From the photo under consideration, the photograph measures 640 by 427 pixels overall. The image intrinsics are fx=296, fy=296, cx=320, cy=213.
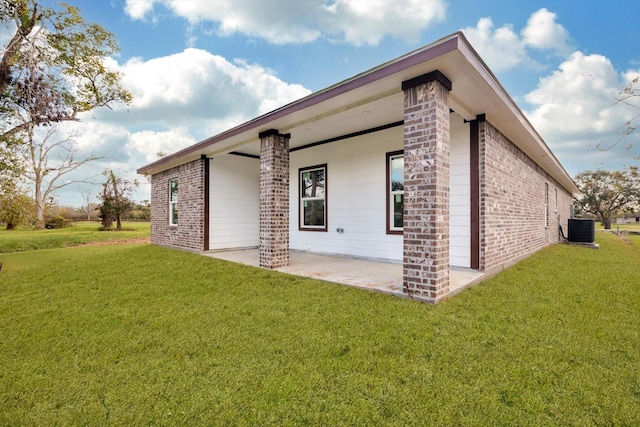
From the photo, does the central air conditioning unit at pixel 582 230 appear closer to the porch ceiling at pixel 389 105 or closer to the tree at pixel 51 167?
the porch ceiling at pixel 389 105

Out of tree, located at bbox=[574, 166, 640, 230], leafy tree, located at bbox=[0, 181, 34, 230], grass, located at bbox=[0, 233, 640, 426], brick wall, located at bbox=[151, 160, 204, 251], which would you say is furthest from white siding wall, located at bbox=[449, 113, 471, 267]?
tree, located at bbox=[574, 166, 640, 230]

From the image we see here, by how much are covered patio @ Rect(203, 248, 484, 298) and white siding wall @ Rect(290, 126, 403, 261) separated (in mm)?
331

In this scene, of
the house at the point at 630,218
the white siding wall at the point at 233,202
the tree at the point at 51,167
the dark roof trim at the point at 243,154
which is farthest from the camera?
the house at the point at 630,218

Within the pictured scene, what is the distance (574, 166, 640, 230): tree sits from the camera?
2703 cm

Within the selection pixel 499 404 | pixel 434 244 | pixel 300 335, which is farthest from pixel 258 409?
pixel 434 244

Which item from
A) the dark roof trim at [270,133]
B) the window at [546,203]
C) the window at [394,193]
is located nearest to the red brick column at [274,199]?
the dark roof trim at [270,133]

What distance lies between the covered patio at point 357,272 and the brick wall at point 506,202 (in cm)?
85

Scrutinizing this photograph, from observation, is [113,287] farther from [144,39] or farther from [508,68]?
[508,68]

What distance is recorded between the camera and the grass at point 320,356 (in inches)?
71.7

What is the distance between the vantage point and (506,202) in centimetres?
579

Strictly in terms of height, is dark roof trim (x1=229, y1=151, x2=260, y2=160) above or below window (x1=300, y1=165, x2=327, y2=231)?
above

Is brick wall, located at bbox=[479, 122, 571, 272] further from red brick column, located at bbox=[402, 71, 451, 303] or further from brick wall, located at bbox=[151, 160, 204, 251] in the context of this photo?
brick wall, located at bbox=[151, 160, 204, 251]

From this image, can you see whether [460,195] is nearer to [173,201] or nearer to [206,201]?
[206,201]

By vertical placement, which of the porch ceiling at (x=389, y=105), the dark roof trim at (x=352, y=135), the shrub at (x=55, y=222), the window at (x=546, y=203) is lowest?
the shrub at (x=55, y=222)
